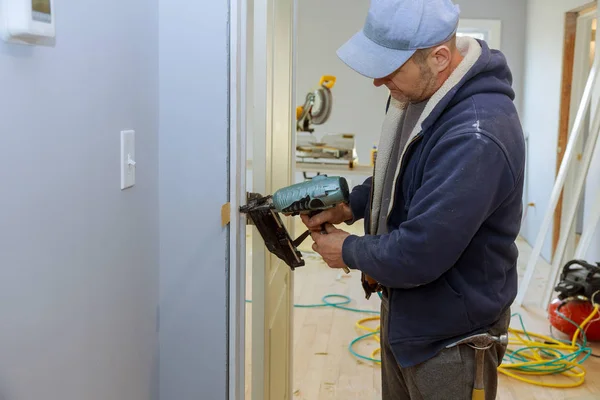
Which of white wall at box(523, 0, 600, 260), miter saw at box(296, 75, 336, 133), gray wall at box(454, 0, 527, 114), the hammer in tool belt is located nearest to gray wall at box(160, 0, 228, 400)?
the hammer in tool belt

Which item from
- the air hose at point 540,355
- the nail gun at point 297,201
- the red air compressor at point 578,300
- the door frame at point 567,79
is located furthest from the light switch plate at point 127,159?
the door frame at point 567,79

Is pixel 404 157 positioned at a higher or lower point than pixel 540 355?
higher

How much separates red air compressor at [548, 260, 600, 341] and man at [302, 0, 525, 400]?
2.43 meters

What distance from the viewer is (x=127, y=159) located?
138 cm

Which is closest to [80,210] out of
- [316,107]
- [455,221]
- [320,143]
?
[455,221]

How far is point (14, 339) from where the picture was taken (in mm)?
939

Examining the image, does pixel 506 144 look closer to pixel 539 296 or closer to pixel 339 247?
pixel 339 247

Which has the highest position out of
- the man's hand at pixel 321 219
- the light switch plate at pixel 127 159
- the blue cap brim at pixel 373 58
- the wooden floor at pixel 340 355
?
the blue cap brim at pixel 373 58

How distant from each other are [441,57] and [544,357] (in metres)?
2.67

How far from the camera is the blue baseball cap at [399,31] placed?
1.45 metres

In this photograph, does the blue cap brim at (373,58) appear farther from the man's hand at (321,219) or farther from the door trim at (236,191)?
the man's hand at (321,219)

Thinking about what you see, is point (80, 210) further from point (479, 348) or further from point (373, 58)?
point (479, 348)

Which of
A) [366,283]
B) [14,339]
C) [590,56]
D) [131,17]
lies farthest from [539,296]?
[14,339]

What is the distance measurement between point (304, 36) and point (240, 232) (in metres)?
6.44
